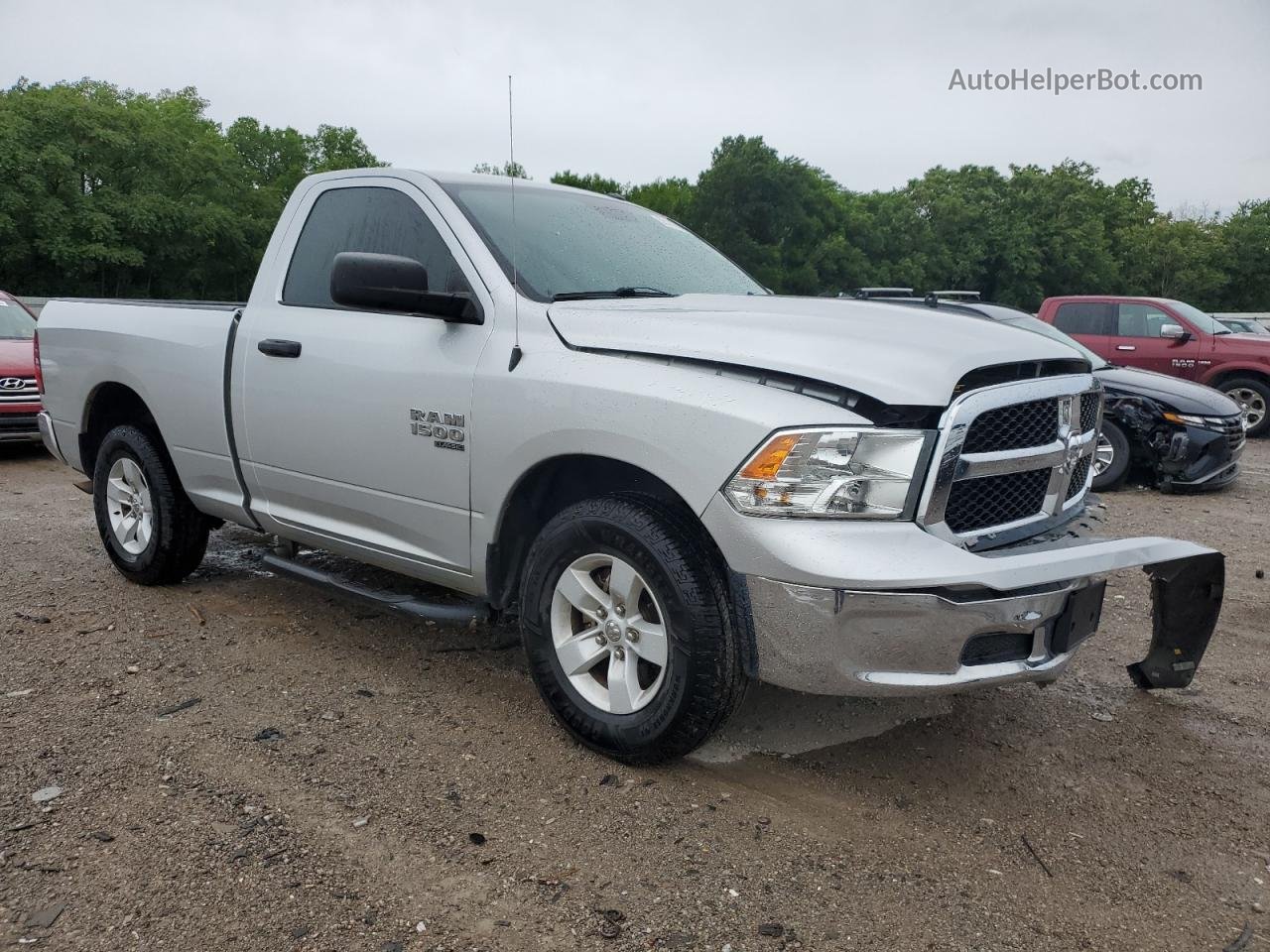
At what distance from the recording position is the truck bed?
4.62 meters

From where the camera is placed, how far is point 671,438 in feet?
9.75

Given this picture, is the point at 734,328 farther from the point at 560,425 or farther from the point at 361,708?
the point at 361,708

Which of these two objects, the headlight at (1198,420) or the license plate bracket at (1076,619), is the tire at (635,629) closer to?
the license plate bracket at (1076,619)

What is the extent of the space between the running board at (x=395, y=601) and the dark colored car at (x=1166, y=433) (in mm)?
6204

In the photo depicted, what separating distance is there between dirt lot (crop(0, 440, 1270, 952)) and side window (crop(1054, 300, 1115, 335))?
939 cm

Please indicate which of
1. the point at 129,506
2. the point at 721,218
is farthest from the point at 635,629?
the point at 721,218

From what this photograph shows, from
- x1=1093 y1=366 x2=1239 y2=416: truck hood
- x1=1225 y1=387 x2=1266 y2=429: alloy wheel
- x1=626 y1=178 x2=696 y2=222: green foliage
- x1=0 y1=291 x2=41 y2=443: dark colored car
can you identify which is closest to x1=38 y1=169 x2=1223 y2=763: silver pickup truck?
x1=1093 y1=366 x2=1239 y2=416: truck hood

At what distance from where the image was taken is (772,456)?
278 cm

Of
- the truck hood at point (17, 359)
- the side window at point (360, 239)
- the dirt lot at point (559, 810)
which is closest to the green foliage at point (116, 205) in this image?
the truck hood at point (17, 359)

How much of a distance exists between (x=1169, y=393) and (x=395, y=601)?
7355 millimetres

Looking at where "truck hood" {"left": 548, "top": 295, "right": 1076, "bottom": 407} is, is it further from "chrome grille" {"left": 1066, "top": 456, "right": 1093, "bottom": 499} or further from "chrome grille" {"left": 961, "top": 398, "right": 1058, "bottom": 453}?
"chrome grille" {"left": 1066, "top": 456, "right": 1093, "bottom": 499}

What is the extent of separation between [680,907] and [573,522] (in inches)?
45.9

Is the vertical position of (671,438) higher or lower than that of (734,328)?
lower

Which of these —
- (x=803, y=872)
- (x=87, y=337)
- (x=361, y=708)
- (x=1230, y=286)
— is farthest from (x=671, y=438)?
(x=1230, y=286)
